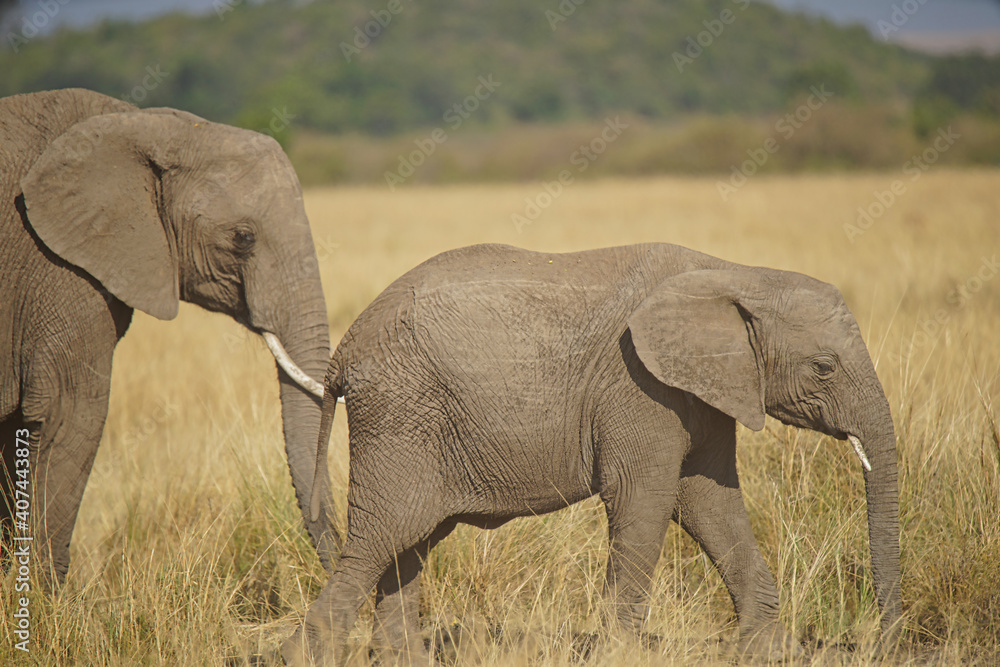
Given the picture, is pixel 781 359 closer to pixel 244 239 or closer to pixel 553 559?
pixel 553 559

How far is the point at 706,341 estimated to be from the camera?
326cm

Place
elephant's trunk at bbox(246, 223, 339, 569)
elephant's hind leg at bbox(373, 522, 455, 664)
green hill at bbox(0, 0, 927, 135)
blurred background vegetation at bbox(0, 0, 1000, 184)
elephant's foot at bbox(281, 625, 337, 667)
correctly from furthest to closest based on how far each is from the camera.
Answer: green hill at bbox(0, 0, 927, 135), blurred background vegetation at bbox(0, 0, 1000, 184), elephant's trunk at bbox(246, 223, 339, 569), elephant's hind leg at bbox(373, 522, 455, 664), elephant's foot at bbox(281, 625, 337, 667)

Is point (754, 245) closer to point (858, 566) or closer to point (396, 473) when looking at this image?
point (858, 566)

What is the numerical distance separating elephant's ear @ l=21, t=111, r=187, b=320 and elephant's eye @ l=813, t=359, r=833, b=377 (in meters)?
2.54

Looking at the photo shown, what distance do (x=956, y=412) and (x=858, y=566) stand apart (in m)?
1.41

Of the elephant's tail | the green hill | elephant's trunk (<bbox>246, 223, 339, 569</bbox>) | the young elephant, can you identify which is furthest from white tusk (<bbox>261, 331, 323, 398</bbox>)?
the green hill

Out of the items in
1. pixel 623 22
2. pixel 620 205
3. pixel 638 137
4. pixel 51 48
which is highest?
pixel 623 22

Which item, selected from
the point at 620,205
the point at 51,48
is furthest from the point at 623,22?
the point at 620,205

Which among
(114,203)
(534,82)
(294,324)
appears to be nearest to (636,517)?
(294,324)

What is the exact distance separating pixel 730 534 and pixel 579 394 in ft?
2.67

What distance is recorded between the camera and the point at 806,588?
3.81m

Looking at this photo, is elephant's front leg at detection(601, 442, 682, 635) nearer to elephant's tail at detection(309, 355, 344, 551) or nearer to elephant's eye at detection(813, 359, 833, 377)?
elephant's eye at detection(813, 359, 833, 377)

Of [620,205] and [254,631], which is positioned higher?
[620,205]

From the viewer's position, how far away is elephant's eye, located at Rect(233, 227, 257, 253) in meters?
3.96
